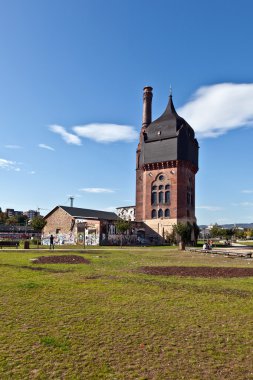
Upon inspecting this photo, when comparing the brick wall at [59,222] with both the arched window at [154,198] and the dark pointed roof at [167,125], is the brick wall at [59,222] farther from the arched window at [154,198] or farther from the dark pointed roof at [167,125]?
the dark pointed roof at [167,125]

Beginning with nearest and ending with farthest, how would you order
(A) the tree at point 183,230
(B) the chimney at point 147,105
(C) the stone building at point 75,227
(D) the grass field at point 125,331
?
1. (D) the grass field at point 125,331
2. (C) the stone building at point 75,227
3. (A) the tree at point 183,230
4. (B) the chimney at point 147,105

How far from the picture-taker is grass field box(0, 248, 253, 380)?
17.3 feet

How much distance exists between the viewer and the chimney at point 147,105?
72.1 m

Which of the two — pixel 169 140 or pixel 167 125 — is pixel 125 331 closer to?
pixel 169 140

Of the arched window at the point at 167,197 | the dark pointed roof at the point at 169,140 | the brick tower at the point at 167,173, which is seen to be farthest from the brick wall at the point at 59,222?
the dark pointed roof at the point at 169,140

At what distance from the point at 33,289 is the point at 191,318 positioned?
584 centimetres

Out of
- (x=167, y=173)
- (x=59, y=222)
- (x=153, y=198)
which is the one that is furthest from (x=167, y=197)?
(x=59, y=222)

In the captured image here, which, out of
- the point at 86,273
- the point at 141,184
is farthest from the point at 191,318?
the point at 141,184

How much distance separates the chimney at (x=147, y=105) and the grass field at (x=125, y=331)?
62573 millimetres

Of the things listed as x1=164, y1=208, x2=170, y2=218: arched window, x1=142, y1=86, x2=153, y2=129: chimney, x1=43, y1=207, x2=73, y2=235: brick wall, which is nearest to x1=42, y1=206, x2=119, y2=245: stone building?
x1=43, y1=207, x2=73, y2=235: brick wall

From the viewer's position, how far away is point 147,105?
239ft

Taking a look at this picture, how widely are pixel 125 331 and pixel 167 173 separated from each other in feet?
187

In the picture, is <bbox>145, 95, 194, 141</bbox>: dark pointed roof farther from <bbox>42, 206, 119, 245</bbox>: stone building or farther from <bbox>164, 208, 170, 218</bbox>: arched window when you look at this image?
<bbox>42, 206, 119, 245</bbox>: stone building

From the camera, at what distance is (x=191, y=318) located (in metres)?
8.05
